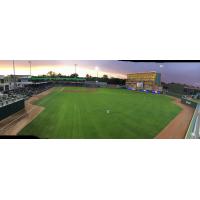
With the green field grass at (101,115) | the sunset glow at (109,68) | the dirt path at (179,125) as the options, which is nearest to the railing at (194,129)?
the dirt path at (179,125)

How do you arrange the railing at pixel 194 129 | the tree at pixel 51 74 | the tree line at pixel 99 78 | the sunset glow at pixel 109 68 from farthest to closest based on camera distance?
the tree line at pixel 99 78
the tree at pixel 51 74
the railing at pixel 194 129
the sunset glow at pixel 109 68

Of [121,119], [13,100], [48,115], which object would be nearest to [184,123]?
[121,119]

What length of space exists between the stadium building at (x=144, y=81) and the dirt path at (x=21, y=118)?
3.28 metres

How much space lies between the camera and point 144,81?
502 centimetres

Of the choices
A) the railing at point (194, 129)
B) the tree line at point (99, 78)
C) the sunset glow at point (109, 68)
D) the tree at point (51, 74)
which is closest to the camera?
the sunset glow at point (109, 68)

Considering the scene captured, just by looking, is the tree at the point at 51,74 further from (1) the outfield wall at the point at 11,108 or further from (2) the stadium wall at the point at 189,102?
(2) the stadium wall at the point at 189,102

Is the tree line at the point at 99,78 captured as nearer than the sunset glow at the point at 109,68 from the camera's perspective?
No

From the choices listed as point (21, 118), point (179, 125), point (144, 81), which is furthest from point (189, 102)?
point (21, 118)

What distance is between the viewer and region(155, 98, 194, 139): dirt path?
4.33 m

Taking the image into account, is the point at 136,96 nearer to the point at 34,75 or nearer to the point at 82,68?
the point at 82,68

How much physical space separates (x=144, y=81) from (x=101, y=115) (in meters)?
2.06

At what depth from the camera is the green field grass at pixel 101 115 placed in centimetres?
424

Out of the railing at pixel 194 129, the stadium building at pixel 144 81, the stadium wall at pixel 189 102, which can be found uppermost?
the stadium building at pixel 144 81

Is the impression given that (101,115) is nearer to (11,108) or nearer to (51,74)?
(51,74)
